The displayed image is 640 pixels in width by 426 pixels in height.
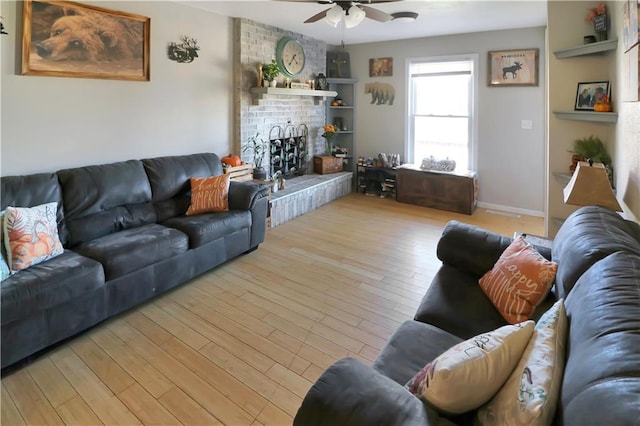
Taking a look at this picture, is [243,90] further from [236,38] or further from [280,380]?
[280,380]

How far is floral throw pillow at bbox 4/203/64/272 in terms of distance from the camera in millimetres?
2336

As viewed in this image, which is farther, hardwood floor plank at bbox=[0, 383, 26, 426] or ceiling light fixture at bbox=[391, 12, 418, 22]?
ceiling light fixture at bbox=[391, 12, 418, 22]

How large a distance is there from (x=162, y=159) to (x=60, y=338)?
1921 millimetres

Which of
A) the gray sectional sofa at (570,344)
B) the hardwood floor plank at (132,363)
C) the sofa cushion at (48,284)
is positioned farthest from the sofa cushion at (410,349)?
the sofa cushion at (48,284)

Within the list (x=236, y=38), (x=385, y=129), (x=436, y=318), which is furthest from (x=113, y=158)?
(x=385, y=129)

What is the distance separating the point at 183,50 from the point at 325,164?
2.89m

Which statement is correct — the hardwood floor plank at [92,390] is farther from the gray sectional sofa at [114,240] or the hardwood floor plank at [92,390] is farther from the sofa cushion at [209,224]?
the sofa cushion at [209,224]

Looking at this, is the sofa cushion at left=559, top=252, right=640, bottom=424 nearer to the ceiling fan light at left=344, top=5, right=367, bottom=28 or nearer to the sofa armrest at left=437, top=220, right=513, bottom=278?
the sofa armrest at left=437, top=220, right=513, bottom=278

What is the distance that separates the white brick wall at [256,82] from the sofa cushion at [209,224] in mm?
1565

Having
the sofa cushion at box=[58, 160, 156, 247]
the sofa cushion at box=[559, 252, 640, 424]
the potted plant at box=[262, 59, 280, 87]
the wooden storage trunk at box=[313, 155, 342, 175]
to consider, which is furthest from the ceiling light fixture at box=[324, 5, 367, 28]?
the wooden storage trunk at box=[313, 155, 342, 175]

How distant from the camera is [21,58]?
9.41ft

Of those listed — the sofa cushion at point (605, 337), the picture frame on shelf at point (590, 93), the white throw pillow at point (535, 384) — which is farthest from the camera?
the picture frame on shelf at point (590, 93)

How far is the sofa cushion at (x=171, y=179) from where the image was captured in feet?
11.7

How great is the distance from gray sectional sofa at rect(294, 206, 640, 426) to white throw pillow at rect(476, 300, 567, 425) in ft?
0.09
